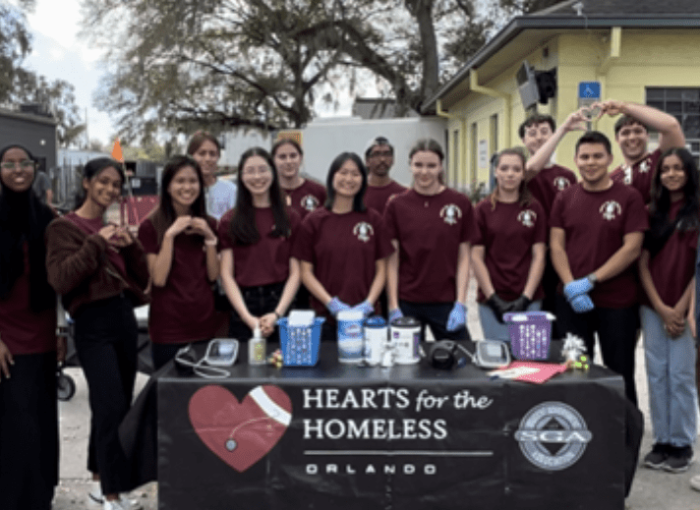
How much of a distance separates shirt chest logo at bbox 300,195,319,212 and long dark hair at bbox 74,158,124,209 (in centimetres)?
139

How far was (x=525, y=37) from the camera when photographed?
34.4 ft

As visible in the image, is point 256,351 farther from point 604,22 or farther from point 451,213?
point 604,22

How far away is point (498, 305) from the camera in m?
4.30

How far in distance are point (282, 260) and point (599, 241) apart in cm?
183

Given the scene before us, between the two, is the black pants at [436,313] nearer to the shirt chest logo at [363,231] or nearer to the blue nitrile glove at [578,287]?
the shirt chest logo at [363,231]

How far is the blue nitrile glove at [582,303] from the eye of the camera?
413 centimetres

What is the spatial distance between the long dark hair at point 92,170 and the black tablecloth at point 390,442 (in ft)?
3.54

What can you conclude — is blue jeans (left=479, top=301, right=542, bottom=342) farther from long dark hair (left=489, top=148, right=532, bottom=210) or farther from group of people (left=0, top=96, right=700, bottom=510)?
long dark hair (left=489, top=148, right=532, bottom=210)

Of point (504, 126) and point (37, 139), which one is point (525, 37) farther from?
point (37, 139)

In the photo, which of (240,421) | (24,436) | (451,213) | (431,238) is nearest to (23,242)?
(24,436)

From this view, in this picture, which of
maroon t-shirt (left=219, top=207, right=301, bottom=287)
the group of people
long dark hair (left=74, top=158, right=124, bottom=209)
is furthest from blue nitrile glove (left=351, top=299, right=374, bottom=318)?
long dark hair (left=74, top=158, right=124, bottom=209)

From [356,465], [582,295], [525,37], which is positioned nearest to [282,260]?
[356,465]

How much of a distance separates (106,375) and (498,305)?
2.23 meters

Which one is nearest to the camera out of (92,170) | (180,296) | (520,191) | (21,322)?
(21,322)
